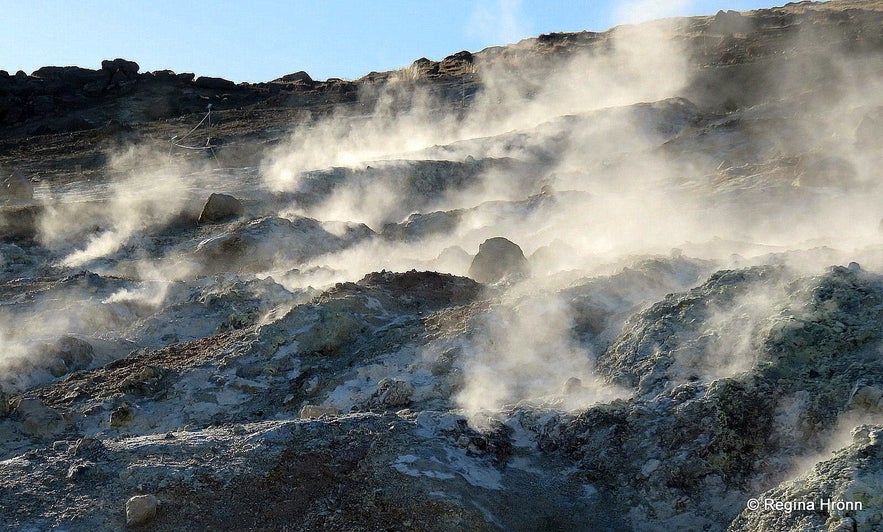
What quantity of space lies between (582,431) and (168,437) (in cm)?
238

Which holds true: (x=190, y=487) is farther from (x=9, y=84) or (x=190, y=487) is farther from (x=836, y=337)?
(x=9, y=84)

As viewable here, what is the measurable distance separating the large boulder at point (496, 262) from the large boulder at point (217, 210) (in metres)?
6.07

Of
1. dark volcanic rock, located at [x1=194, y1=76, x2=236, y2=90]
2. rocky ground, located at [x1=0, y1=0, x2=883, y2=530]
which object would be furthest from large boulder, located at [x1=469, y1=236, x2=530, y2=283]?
dark volcanic rock, located at [x1=194, y1=76, x2=236, y2=90]

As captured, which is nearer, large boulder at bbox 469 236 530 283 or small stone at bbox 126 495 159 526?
small stone at bbox 126 495 159 526

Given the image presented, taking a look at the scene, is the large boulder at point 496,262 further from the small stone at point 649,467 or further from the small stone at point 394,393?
the small stone at point 649,467

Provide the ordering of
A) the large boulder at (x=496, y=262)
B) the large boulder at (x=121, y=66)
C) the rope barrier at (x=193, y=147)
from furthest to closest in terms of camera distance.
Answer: the large boulder at (x=121, y=66) < the rope barrier at (x=193, y=147) < the large boulder at (x=496, y=262)

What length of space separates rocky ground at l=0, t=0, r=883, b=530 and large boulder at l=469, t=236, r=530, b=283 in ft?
0.11

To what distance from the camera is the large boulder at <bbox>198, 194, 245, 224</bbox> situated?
14.3m

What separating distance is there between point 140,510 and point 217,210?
1057cm

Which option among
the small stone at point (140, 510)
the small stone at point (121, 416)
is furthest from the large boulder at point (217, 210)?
the small stone at point (140, 510)

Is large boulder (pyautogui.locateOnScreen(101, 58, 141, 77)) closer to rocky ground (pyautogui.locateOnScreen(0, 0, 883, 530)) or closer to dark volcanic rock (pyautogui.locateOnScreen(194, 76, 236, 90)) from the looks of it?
dark volcanic rock (pyautogui.locateOnScreen(194, 76, 236, 90))

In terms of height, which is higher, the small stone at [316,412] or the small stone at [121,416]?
the small stone at [316,412]

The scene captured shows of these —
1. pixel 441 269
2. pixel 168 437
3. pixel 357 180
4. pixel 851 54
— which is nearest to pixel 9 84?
pixel 357 180

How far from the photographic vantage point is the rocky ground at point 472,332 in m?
4.50
